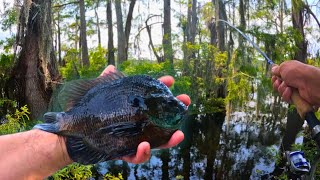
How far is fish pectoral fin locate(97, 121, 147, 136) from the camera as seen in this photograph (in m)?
0.74

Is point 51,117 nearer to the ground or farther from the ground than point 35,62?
nearer to the ground

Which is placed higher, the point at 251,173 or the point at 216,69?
the point at 216,69

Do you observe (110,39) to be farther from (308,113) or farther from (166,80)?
(166,80)

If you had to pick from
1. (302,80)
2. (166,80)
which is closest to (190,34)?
(302,80)

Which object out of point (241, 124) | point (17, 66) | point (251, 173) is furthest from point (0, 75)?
point (241, 124)

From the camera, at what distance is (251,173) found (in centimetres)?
937

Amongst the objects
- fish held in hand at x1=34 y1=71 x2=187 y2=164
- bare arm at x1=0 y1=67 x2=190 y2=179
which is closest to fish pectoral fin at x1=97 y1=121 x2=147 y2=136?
fish held in hand at x1=34 y1=71 x2=187 y2=164

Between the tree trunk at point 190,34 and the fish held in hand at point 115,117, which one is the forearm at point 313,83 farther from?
the tree trunk at point 190,34

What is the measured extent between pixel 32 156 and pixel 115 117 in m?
0.24

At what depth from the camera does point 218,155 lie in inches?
418

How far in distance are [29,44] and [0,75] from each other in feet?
4.11

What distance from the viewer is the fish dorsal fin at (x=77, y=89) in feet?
2.59

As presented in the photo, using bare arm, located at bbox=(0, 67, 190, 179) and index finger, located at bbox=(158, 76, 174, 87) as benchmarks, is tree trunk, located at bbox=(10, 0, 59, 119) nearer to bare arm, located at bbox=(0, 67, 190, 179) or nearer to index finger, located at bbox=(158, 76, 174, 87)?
bare arm, located at bbox=(0, 67, 190, 179)

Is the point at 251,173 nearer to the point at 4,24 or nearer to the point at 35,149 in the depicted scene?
the point at 35,149
